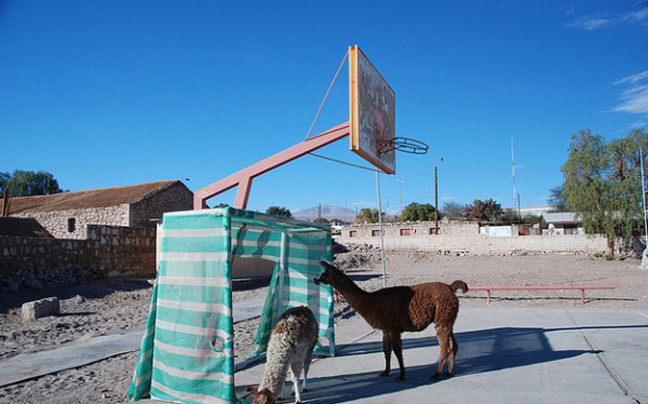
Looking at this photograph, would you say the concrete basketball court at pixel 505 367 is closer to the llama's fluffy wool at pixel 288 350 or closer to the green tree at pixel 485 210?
the llama's fluffy wool at pixel 288 350

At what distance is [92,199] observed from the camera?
32156 mm

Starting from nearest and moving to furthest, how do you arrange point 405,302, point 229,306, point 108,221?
point 229,306
point 405,302
point 108,221

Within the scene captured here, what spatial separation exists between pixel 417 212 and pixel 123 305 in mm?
57585

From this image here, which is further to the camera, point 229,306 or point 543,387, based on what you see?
point 543,387

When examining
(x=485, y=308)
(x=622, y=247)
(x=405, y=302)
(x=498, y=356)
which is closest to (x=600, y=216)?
(x=622, y=247)

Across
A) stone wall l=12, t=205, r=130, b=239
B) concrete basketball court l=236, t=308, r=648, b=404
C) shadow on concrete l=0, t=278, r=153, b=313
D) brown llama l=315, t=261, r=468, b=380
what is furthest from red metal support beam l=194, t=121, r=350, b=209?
stone wall l=12, t=205, r=130, b=239

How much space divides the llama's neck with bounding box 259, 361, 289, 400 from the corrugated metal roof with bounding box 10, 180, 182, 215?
2650cm

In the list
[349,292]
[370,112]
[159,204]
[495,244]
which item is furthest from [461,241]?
[349,292]

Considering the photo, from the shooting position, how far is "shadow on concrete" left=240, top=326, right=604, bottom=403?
5.89 metres

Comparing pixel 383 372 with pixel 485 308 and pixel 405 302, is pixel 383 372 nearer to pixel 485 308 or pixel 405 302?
pixel 405 302

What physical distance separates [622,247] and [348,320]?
27768mm

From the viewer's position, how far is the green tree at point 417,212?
222 ft

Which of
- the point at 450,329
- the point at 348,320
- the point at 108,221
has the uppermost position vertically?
the point at 108,221

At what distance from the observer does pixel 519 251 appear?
1399 inches
